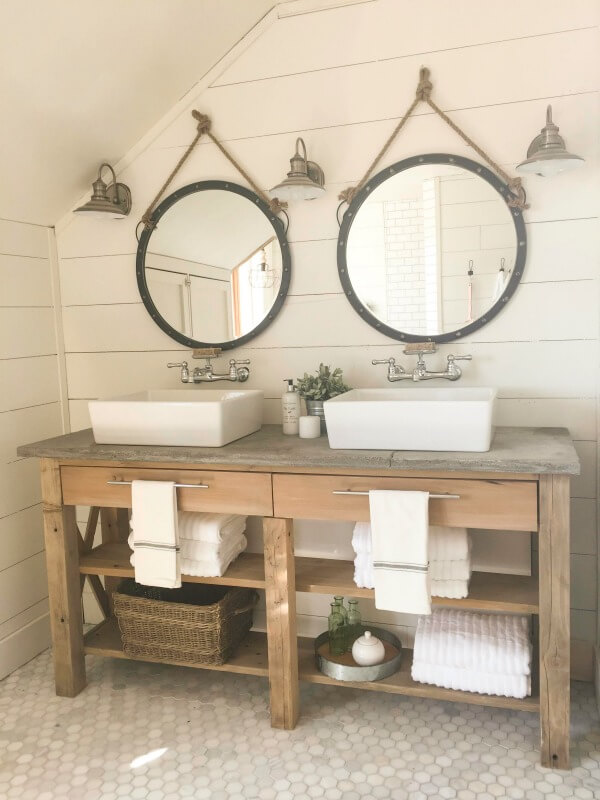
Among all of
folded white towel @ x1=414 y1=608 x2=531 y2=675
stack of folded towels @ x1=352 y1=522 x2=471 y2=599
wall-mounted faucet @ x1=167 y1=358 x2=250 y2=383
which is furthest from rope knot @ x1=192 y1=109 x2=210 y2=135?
folded white towel @ x1=414 y1=608 x2=531 y2=675

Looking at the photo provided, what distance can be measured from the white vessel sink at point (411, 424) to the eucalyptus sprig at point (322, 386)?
0.88 feet

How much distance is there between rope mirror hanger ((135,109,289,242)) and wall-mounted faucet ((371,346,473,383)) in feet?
2.12

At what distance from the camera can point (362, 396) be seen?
7.88 ft

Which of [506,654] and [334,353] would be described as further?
[334,353]

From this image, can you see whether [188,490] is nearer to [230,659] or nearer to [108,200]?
[230,659]

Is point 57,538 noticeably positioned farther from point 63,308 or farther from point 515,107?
point 515,107

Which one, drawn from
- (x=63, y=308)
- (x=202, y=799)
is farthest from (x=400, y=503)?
(x=63, y=308)

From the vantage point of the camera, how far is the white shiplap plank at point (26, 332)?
263 cm

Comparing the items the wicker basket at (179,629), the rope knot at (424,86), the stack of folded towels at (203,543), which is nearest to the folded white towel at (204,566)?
the stack of folded towels at (203,543)

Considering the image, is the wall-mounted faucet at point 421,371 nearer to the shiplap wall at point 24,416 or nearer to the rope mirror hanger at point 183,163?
the rope mirror hanger at point 183,163

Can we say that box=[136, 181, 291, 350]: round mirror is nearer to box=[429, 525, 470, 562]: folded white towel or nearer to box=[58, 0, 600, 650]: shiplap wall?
box=[58, 0, 600, 650]: shiplap wall

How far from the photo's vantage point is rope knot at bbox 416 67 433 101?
2355 millimetres

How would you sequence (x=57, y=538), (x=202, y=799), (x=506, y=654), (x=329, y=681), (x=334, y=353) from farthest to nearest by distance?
(x=334, y=353) → (x=57, y=538) → (x=329, y=681) → (x=506, y=654) → (x=202, y=799)

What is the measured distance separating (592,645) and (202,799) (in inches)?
54.3
